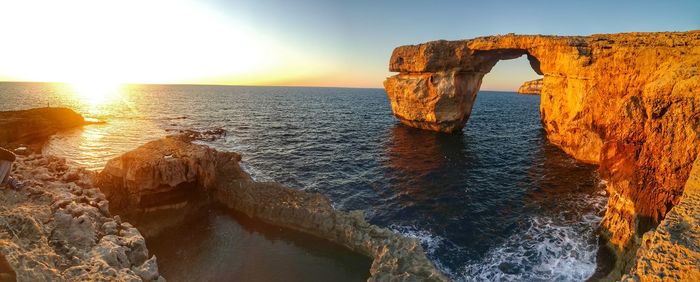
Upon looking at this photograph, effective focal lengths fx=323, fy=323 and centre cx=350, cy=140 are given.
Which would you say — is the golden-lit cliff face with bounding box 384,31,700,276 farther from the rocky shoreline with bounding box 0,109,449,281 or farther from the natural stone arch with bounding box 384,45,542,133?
the rocky shoreline with bounding box 0,109,449,281

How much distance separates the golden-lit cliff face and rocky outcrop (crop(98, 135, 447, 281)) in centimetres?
1032

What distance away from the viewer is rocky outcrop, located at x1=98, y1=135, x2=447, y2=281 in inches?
Result: 647

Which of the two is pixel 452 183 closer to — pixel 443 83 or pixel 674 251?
pixel 674 251

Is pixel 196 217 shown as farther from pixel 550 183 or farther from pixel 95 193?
pixel 550 183

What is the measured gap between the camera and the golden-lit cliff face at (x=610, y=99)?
13.8m

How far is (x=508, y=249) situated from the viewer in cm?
1694

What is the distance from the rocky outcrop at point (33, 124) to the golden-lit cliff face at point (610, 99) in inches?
1868

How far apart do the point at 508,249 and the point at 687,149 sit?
851 centimetres

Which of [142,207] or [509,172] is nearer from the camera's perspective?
[142,207]

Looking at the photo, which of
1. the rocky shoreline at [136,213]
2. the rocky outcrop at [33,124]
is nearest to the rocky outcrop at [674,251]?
the rocky shoreline at [136,213]

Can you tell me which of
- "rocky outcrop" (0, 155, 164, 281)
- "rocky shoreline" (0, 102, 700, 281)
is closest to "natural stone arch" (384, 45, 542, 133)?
"rocky shoreline" (0, 102, 700, 281)

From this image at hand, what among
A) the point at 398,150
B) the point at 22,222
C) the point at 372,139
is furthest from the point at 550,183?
the point at 22,222

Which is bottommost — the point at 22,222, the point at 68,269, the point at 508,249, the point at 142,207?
the point at 508,249

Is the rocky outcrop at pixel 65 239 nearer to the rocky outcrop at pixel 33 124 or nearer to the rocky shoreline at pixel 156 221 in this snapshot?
the rocky shoreline at pixel 156 221
